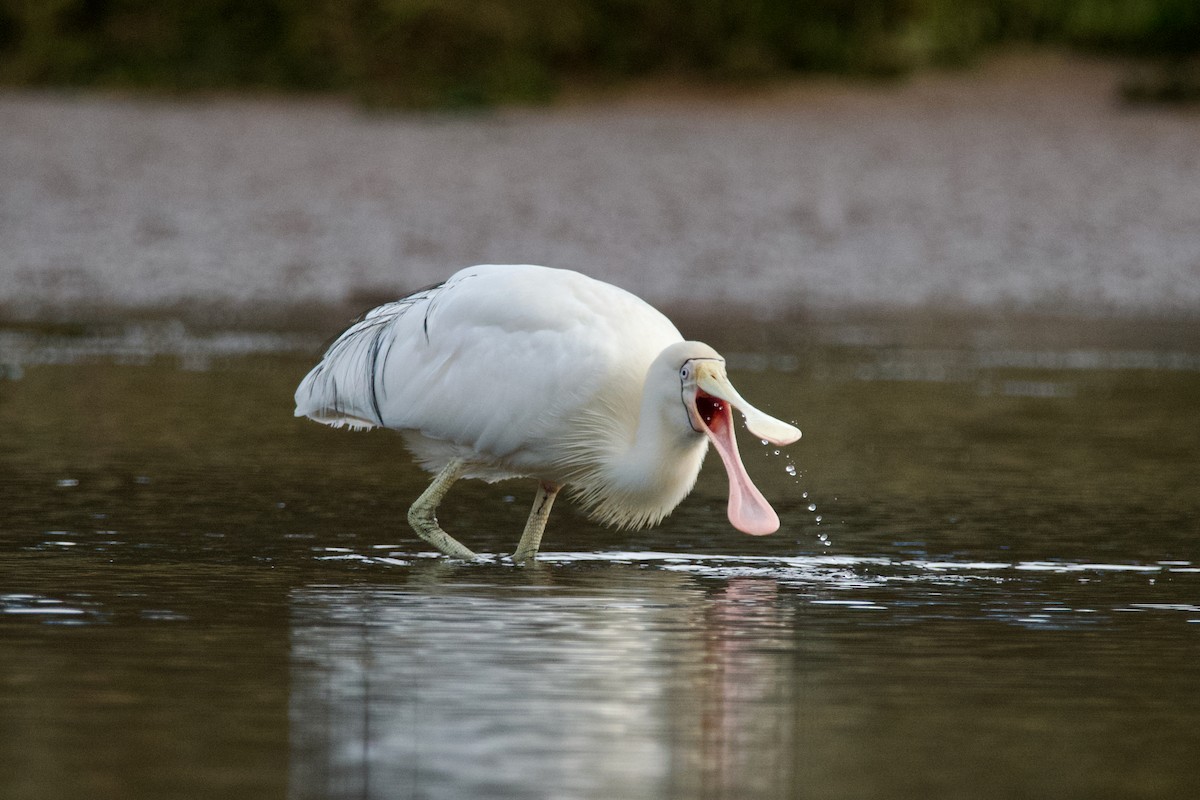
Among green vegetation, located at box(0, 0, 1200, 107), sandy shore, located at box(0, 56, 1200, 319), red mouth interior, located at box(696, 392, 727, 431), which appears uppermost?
green vegetation, located at box(0, 0, 1200, 107)

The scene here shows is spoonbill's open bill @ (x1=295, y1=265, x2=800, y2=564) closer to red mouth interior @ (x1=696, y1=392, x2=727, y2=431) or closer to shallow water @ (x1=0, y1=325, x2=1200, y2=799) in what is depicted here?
red mouth interior @ (x1=696, y1=392, x2=727, y2=431)

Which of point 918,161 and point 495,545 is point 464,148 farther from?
point 495,545

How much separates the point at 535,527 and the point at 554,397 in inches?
20.3

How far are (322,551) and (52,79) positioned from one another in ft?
80.9

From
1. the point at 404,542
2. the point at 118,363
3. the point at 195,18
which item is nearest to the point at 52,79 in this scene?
the point at 195,18

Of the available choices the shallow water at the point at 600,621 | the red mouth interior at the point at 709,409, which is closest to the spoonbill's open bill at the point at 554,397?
the red mouth interior at the point at 709,409

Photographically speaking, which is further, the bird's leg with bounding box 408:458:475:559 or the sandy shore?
the sandy shore

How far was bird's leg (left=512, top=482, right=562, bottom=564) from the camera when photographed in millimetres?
8578

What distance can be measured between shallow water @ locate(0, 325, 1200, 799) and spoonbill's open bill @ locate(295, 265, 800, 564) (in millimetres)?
262

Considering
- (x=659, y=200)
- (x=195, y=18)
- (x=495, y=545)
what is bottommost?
(x=495, y=545)

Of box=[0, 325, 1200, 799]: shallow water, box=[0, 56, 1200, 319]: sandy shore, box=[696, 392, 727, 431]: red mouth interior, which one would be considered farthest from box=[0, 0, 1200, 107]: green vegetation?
box=[696, 392, 727, 431]: red mouth interior

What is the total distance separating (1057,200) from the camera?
74.6 feet

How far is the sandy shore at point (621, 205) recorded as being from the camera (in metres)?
19.8

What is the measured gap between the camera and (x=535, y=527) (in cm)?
873
